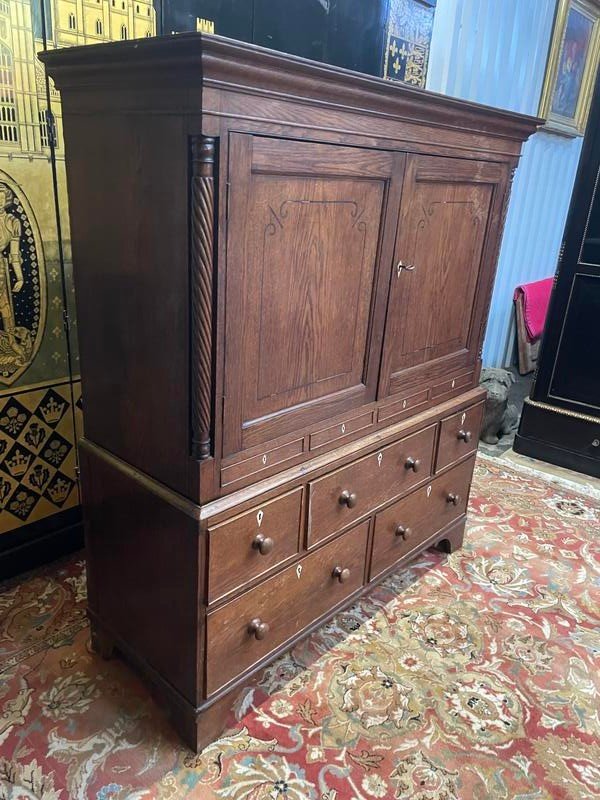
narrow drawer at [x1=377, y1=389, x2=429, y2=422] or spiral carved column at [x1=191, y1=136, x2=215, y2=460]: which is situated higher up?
spiral carved column at [x1=191, y1=136, x2=215, y2=460]

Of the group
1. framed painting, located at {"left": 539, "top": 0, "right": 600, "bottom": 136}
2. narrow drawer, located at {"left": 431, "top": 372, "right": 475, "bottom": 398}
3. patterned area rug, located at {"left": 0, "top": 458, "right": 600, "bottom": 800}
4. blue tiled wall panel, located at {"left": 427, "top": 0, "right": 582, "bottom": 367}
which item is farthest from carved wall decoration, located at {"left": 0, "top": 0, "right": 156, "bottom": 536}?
framed painting, located at {"left": 539, "top": 0, "right": 600, "bottom": 136}

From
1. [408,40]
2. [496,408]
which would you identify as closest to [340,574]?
[496,408]

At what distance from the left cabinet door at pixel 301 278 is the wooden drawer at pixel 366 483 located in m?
0.19

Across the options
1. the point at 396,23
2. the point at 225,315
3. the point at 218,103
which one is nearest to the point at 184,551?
the point at 225,315

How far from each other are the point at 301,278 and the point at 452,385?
868 mm

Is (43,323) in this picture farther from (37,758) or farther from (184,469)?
(37,758)

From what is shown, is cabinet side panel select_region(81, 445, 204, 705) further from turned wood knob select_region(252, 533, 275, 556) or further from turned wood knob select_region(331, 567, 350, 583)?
turned wood knob select_region(331, 567, 350, 583)

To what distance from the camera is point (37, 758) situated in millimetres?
1438

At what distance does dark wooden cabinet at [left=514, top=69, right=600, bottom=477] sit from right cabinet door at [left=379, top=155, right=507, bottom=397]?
1070 mm

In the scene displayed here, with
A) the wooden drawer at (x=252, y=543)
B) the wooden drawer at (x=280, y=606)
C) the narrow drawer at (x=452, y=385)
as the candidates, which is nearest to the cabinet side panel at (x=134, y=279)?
the wooden drawer at (x=252, y=543)

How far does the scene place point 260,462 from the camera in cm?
141

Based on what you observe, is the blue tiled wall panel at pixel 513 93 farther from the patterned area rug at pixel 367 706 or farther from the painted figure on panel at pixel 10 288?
the patterned area rug at pixel 367 706

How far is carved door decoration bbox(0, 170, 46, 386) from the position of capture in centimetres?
175

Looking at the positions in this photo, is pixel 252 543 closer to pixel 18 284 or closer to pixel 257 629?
pixel 257 629
